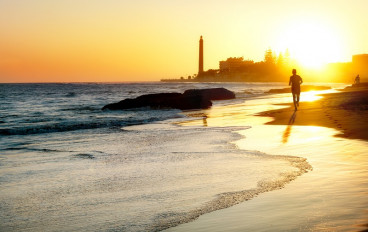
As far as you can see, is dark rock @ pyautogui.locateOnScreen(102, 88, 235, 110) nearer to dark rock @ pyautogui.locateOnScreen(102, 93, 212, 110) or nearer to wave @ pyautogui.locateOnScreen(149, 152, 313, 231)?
dark rock @ pyautogui.locateOnScreen(102, 93, 212, 110)

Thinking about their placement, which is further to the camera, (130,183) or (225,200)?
(130,183)

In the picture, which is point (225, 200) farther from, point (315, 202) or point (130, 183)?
point (130, 183)

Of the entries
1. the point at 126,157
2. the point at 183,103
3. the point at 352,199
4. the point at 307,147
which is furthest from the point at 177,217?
the point at 183,103

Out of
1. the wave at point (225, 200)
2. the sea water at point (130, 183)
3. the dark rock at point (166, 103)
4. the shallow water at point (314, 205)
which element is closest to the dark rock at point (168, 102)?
the dark rock at point (166, 103)

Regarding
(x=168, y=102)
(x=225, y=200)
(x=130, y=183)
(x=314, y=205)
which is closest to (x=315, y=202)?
(x=314, y=205)

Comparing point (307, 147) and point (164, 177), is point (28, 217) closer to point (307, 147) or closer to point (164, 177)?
point (164, 177)

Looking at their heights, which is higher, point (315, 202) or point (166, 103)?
point (315, 202)

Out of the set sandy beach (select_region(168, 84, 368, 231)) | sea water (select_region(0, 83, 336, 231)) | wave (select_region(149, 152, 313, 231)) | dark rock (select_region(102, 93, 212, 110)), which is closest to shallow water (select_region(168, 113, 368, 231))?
sandy beach (select_region(168, 84, 368, 231))

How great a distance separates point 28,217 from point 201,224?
193 centimetres

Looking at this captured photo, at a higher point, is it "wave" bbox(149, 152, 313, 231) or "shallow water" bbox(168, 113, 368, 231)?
"shallow water" bbox(168, 113, 368, 231)

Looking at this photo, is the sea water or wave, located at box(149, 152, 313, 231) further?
the sea water

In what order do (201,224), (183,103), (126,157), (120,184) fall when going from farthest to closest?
1. (183,103)
2. (126,157)
3. (120,184)
4. (201,224)

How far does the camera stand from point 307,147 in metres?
8.50

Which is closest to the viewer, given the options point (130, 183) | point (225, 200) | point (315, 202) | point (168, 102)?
point (315, 202)
